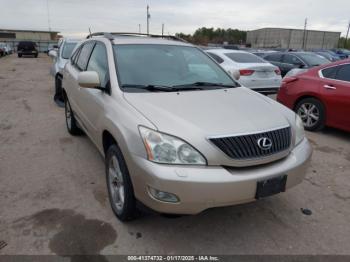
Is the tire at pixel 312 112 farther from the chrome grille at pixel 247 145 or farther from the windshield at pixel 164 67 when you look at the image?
the chrome grille at pixel 247 145

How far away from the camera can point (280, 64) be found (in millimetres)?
12656

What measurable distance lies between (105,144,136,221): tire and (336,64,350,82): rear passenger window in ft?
14.9

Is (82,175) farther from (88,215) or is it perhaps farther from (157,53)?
(157,53)

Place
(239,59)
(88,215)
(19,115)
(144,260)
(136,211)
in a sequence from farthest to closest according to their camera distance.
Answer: (239,59)
(19,115)
(88,215)
(136,211)
(144,260)

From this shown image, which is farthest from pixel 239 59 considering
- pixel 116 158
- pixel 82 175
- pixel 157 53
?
pixel 116 158

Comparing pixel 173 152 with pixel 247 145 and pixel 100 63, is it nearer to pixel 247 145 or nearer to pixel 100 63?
pixel 247 145

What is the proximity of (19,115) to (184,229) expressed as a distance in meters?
5.76

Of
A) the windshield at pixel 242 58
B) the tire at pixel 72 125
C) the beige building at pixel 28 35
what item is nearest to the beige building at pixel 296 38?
the beige building at pixel 28 35

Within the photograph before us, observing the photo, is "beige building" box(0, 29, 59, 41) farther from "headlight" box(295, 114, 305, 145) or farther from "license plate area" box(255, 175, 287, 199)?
"license plate area" box(255, 175, 287, 199)

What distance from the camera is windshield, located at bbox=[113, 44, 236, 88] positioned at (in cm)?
335

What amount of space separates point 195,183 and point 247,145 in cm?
53

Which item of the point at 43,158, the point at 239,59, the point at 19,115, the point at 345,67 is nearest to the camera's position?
the point at 43,158

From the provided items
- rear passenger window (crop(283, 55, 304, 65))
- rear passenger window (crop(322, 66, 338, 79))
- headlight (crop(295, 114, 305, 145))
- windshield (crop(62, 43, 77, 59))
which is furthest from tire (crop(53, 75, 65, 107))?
rear passenger window (crop(283, 55, 304, 65))

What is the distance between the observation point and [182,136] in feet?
7.96
